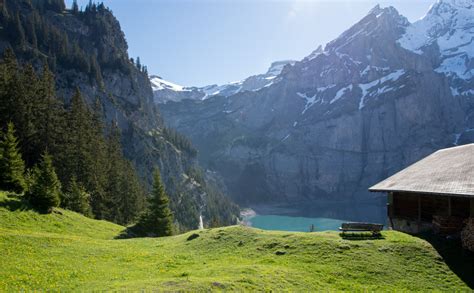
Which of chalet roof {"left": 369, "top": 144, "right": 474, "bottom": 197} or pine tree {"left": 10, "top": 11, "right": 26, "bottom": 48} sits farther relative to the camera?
pine tree {"left": 10, "top": 11, "right": 26, "bottom": 48}

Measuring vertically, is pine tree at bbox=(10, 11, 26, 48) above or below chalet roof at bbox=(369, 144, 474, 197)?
above

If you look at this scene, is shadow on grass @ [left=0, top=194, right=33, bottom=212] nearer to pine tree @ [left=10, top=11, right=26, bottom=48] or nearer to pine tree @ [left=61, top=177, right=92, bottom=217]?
pine tree @ [left=61, top=177, right=92, bottom=217]

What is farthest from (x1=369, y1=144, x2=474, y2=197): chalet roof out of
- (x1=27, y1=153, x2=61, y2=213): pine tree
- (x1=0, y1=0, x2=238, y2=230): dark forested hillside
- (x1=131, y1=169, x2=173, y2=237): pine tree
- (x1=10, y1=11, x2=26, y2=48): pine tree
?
(x1=10, y1=11, x2=26, y2=48): pine tree

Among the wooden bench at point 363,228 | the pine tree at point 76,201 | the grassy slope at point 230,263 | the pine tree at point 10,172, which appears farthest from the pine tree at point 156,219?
the wooden bench at point 363,228

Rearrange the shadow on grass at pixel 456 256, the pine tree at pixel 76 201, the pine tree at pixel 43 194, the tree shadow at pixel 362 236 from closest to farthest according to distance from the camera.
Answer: the shadow on grass at pixel 456 256
the tree shadow at pixel 362 236
the pine tree at pixel 43 194
the pine tree at pixel 76 201

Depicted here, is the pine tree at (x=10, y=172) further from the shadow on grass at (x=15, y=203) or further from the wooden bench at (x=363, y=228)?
the wooden bench at (x=363, y=228)

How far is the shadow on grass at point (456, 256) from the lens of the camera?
823 inches

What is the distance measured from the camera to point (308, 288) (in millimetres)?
17875

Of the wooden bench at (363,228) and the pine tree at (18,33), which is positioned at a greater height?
the pine tree at (18,33)

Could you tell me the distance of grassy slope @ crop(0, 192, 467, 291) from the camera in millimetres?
17109

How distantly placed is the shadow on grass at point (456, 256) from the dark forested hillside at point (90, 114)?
158ft

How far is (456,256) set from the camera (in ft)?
75.6

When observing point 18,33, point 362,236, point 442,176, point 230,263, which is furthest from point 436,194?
point 18,33

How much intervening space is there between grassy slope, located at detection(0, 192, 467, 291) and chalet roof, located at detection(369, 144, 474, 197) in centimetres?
438
